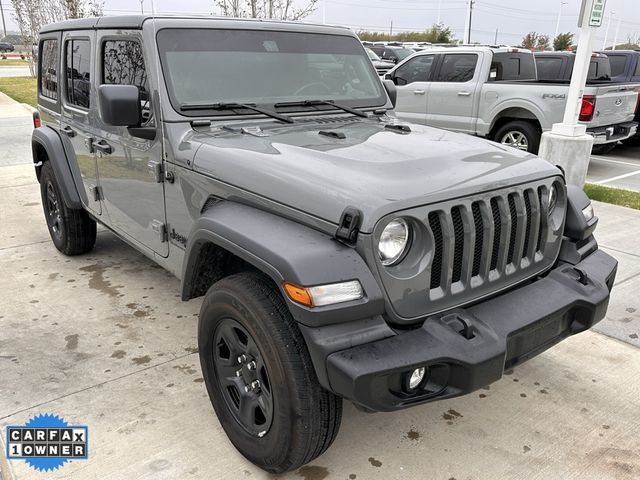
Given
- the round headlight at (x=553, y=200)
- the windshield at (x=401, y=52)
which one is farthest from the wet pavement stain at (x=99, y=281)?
the windshield at (x=401, y=52)

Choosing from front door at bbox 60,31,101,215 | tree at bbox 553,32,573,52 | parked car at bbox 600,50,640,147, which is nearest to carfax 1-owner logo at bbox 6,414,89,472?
front door at bbox 60,31,101,215

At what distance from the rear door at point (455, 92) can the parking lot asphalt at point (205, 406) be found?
219 inches

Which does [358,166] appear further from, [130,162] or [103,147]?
[103,147]

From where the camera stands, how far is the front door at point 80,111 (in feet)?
13.7

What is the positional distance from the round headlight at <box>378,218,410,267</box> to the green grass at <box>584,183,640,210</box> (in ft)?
19.4

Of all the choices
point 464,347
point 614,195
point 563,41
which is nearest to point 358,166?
point 464,347

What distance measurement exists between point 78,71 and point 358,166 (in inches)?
113

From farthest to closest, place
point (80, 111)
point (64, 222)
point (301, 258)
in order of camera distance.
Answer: point (64, 222), point (80, 111), point (301, 258)

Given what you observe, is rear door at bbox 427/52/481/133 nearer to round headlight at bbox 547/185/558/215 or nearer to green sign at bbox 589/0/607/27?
green sign at bbox 589/0/607/27

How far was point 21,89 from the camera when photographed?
2064cm

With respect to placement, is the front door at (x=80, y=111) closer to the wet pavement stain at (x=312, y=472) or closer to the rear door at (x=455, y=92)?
the wet pavement stain at (x=312, y=472)

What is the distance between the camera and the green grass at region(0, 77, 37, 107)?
Result: 17.7m

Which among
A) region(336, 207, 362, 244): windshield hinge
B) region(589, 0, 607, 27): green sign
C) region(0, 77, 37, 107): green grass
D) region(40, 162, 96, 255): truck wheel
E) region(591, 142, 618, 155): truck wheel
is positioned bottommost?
region(0, 77, 37, 107): green grass

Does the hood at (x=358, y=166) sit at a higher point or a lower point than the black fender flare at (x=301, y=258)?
higher
